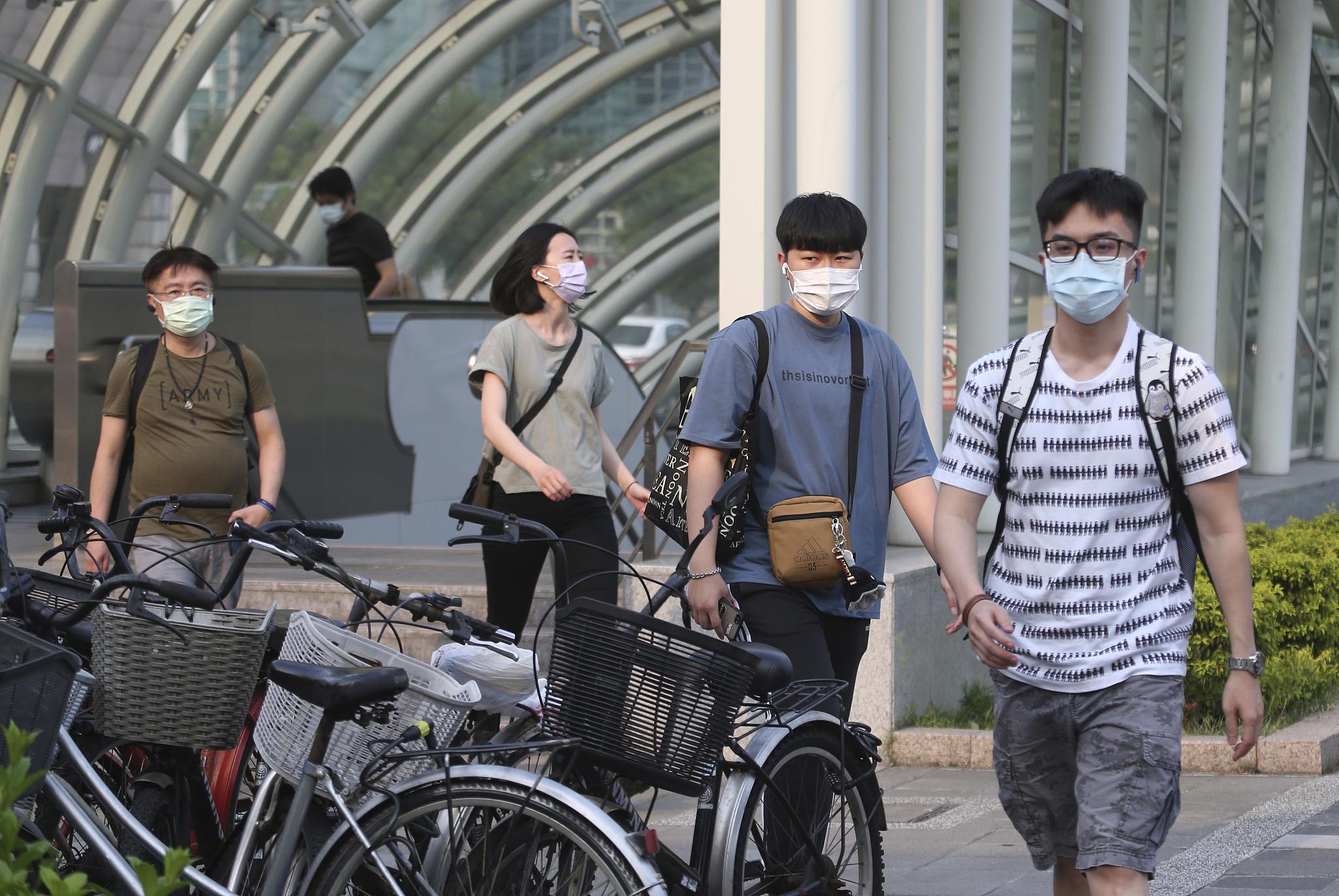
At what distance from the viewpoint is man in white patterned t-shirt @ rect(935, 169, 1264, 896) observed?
146 inches

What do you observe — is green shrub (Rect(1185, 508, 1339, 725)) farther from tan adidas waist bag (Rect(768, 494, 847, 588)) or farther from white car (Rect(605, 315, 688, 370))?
white car (Rect(605, 315, 688, 370))

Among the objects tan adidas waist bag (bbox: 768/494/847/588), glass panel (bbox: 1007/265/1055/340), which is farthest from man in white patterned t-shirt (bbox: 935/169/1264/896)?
glass panel (bbox: 1007/265/1055/340)

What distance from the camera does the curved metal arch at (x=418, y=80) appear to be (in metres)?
20.7

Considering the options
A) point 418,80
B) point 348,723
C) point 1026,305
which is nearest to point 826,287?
point 348,723

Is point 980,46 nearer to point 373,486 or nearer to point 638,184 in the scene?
point 373,486

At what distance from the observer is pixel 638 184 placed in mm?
27047

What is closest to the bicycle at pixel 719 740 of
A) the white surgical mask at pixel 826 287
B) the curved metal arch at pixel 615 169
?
the white surgical mask at pixel 826 287

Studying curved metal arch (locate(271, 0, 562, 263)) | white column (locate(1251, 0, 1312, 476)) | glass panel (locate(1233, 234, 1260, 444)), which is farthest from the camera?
curved metal arch (locate(271, 0, 562, 263))

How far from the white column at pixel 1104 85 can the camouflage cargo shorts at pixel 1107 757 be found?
754cm

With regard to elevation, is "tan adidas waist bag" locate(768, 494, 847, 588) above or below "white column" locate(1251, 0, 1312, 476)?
below

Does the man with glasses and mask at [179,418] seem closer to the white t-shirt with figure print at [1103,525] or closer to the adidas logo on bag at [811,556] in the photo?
the adidas logo on bag at [811,556]

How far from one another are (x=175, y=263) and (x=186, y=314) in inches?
8.2

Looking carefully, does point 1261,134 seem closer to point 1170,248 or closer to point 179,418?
point 1170,248

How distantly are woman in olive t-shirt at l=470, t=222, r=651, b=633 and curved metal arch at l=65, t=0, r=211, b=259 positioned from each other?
13650 millimetres
